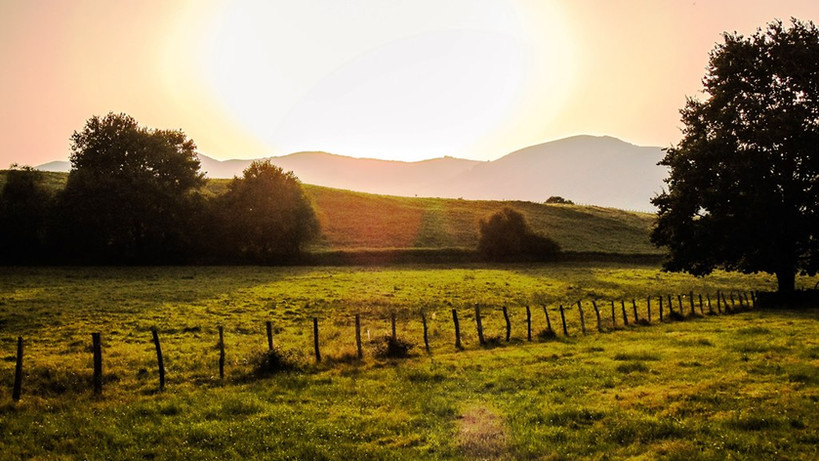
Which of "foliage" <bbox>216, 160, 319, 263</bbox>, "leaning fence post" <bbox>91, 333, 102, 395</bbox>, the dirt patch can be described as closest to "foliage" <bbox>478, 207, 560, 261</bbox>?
"foliage" <bbox>216, 160, 319, 263</bbox>

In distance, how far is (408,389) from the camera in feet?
60.2

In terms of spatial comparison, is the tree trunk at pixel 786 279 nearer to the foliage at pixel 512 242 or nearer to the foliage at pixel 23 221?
the foliage at pixel 512 242

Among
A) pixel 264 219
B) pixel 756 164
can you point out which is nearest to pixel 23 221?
pixel 264 219

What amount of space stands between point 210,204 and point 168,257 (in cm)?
937

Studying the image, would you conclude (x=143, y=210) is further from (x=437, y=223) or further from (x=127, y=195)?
(x=437, y=223)

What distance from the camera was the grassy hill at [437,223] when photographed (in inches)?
3396

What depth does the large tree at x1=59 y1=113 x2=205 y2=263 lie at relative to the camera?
2579 inches

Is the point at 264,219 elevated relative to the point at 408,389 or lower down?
elevated

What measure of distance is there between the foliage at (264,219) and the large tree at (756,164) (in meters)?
48.0

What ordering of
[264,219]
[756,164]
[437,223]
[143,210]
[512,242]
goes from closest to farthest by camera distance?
[756,164] → [143,210] → [264,219] → [512,242] → [437,223]

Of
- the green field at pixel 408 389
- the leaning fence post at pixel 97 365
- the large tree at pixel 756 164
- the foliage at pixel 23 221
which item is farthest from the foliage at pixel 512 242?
the leaning fence post at pixel 97 365

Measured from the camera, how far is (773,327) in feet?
92.5

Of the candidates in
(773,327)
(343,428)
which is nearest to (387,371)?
(343,428)

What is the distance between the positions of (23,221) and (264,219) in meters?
27.8
